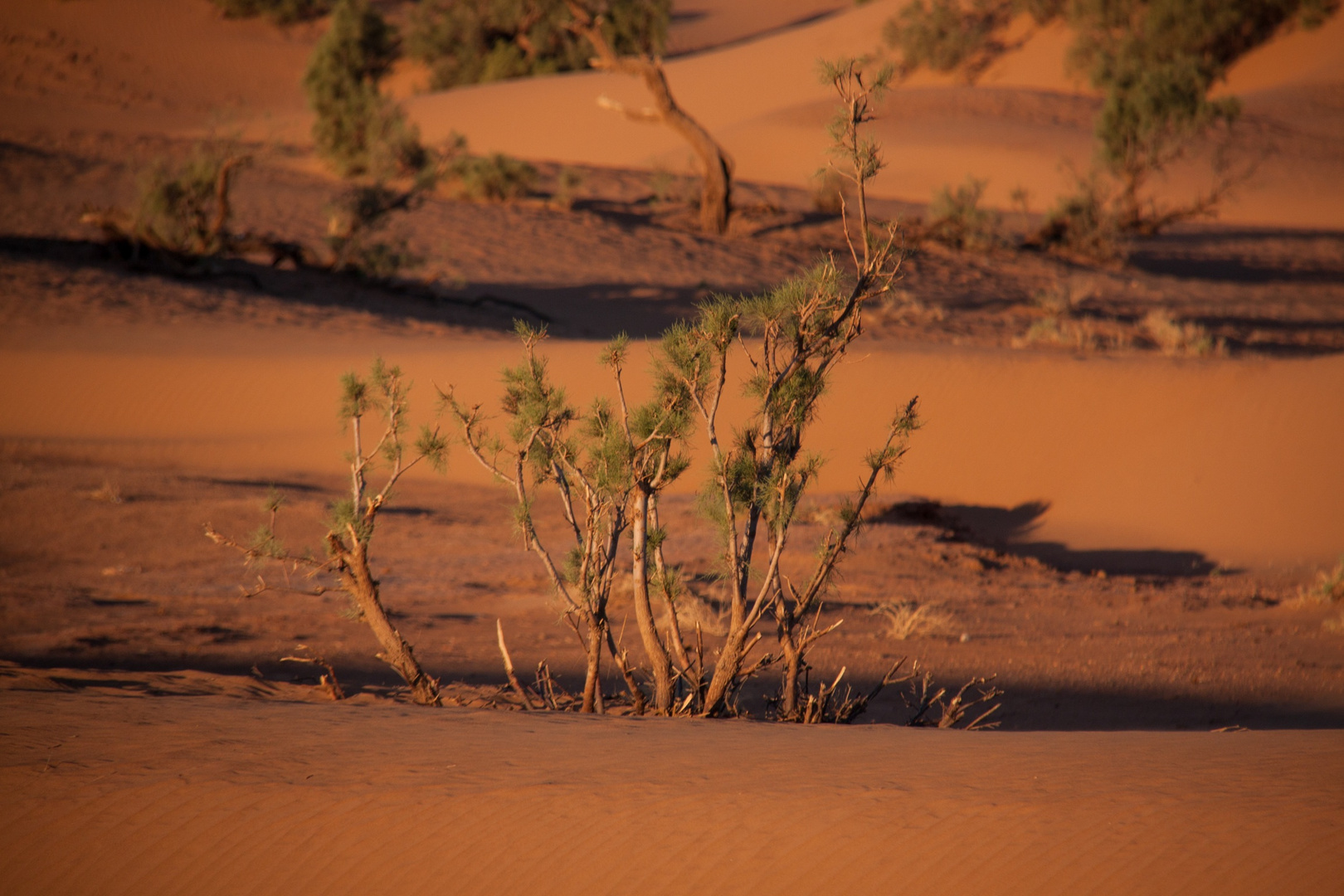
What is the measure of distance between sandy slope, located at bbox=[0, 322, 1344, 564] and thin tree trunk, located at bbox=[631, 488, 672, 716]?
5818 mm

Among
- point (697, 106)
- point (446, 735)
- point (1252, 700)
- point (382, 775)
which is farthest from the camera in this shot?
point (697, 106)

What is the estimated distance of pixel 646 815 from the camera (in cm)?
377

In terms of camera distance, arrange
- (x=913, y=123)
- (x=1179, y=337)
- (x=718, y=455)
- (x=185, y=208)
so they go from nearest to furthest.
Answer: (x=718, y=455) → (x=1179, y=337) → (x=185, y=208) → (x=913, y=123)

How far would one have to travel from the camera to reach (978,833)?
3605 millimetres

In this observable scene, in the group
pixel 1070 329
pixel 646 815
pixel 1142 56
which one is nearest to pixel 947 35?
pixel 1142 56

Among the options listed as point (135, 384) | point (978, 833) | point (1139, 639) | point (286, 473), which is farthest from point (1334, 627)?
point (135, 384)

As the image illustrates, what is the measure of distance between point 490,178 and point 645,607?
22.3m

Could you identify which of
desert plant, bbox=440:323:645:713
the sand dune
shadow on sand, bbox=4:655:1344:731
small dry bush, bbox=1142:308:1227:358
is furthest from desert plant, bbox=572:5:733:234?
desert plant, bbox=440:323:645:713

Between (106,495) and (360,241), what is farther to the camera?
(360,241)

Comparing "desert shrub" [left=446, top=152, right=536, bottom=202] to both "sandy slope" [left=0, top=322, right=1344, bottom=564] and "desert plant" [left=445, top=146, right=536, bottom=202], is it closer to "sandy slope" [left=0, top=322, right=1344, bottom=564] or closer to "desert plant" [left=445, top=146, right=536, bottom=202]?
"desert plant" [left=445, top=146, right=536, bottom=202]

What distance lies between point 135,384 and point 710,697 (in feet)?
36.0

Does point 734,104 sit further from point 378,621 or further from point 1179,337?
point 378,621

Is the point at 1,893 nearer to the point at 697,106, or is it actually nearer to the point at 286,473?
the point at 286,473

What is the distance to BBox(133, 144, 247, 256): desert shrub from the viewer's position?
1797 centimetres
